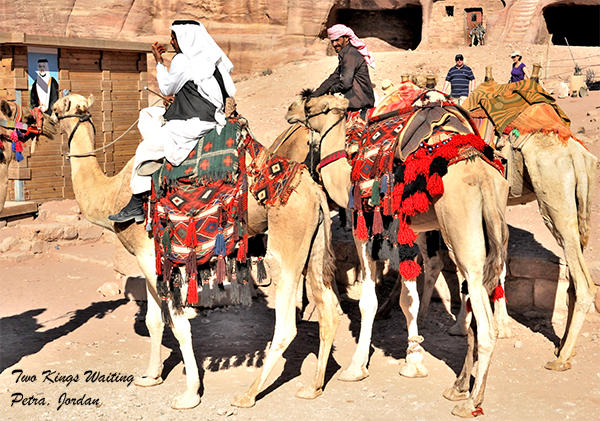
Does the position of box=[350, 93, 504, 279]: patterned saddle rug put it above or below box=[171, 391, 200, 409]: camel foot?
above

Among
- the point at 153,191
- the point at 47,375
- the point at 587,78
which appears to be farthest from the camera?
the point at 587,78

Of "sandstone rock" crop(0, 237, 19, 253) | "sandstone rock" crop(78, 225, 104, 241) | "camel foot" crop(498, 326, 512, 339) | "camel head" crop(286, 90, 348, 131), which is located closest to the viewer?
"camel head" crop(286, 90, 348, 131)

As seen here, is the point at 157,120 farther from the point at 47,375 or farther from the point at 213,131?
the point at 47,375

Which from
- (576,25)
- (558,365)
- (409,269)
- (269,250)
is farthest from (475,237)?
(576,25)

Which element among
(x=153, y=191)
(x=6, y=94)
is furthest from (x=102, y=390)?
(x=6, y=94)

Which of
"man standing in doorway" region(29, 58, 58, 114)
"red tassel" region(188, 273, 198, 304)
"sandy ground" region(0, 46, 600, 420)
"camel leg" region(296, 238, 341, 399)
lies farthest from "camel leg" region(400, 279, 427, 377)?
"man standing in doorway" region(29, 58, 58, 114)

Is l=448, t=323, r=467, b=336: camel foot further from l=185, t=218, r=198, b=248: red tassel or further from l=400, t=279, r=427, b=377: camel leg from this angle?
l=185, t=218, r=198, b=248: red tassel

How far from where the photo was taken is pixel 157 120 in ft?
21.4

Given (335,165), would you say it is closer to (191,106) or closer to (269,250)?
(269,250)

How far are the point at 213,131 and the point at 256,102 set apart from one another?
19899mm

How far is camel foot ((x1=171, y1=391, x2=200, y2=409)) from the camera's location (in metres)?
6.01

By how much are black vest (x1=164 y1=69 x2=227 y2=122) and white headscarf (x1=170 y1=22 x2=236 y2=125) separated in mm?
49

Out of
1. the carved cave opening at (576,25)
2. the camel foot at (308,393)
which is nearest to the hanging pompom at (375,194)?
A: the camel foot at (308,393)

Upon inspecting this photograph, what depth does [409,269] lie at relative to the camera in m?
6.53
